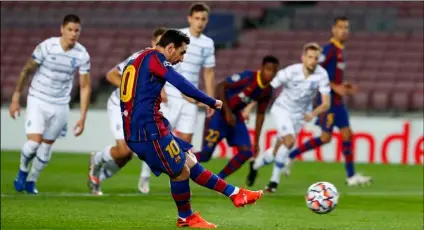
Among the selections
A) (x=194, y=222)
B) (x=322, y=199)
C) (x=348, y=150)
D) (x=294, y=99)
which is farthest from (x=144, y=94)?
(x=348, y=150)

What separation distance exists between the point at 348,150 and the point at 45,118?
453 cm

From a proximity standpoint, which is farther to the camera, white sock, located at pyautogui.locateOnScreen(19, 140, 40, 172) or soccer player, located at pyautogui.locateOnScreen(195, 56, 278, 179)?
soccer player, located at pyautogui.locateOnScreen(195, 56, 278, 179)

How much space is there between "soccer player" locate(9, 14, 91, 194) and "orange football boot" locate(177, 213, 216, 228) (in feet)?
11.5

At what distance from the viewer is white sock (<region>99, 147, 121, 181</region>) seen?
39.2 feet

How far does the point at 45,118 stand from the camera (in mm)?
12336

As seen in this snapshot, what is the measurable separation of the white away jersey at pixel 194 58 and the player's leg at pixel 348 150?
2.76 m

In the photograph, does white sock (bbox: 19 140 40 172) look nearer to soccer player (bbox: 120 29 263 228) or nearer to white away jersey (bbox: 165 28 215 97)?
white away jersey (bbox: 165 28 215 97)

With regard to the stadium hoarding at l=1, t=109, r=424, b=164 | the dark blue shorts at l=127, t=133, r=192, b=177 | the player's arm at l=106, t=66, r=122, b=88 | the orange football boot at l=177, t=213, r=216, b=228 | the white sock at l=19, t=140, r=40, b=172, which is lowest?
A: the stadium hoarding at l=1, t=109, r=424, b=164

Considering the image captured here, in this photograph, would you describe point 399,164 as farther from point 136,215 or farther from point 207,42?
point 136,215

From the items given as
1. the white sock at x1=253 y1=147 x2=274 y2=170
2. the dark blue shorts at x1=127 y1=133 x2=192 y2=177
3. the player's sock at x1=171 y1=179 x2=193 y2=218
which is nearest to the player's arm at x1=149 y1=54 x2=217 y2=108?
the dark blue shorts at x1=127 y1=133 x2=192 y2=177

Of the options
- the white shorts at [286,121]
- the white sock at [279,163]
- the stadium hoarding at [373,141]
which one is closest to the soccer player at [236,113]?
the white sock at [279,163]

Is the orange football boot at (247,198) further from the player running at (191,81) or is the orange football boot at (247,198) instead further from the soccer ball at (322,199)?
the player running at (191,81)

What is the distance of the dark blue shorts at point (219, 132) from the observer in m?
13.0

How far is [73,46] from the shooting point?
1223cm
